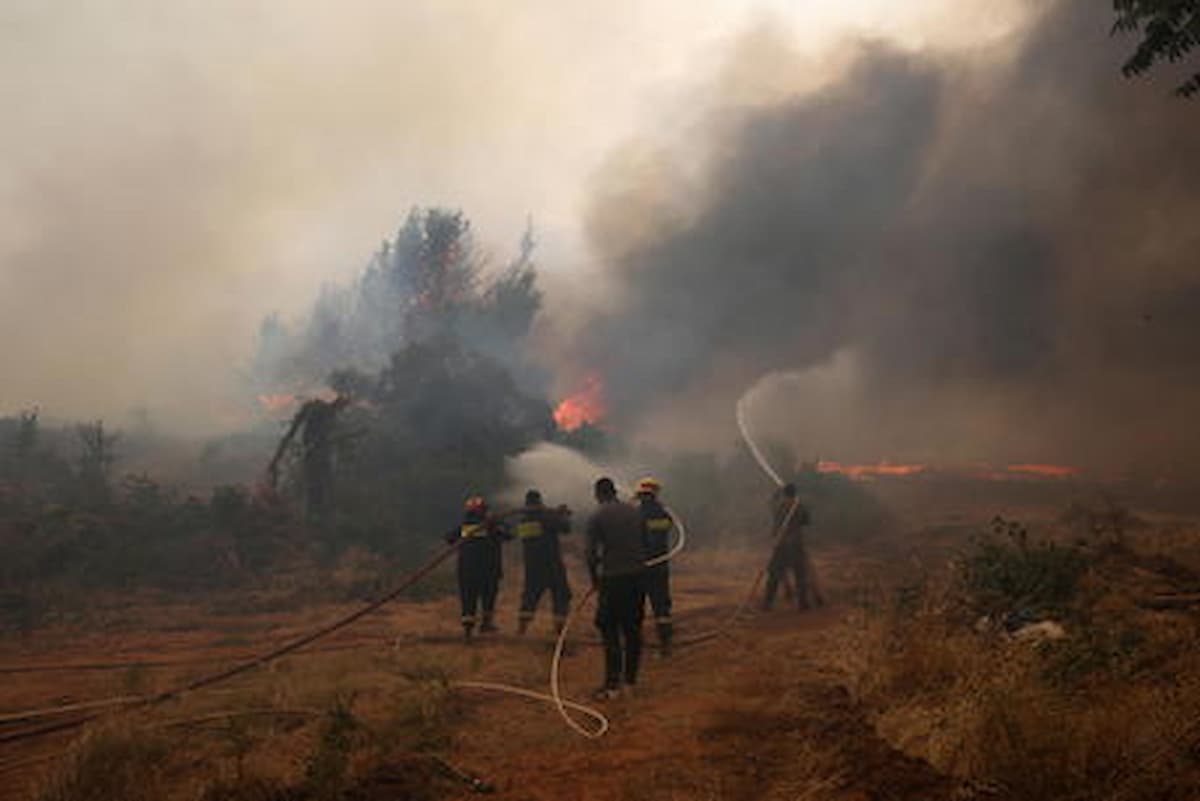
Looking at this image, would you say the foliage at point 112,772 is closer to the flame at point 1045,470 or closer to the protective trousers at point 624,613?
the protective trousers at point 624,613

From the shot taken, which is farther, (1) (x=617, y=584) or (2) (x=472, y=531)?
(2) (x=472, y=531)

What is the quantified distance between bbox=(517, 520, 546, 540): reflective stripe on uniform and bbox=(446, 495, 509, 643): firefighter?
26cm

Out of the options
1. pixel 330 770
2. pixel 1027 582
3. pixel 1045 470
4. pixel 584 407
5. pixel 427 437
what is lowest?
pixel 330 770

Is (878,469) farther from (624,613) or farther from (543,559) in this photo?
(624,613)

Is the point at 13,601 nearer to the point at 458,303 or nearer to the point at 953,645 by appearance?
the point at 953,645

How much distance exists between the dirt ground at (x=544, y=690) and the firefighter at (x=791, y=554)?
0.41 m

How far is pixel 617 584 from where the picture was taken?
322 inches

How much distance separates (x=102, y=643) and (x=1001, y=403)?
37549 millimetres

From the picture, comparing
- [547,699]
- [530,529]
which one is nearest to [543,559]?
[530,529]

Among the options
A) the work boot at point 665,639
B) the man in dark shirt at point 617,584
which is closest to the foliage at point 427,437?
the work boot at point 665,639

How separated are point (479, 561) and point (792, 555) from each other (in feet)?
17.2

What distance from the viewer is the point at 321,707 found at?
25.0 feet

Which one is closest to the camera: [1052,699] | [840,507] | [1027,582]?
[1052,699]

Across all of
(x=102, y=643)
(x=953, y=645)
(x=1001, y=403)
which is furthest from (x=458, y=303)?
(x=953, y=645)
